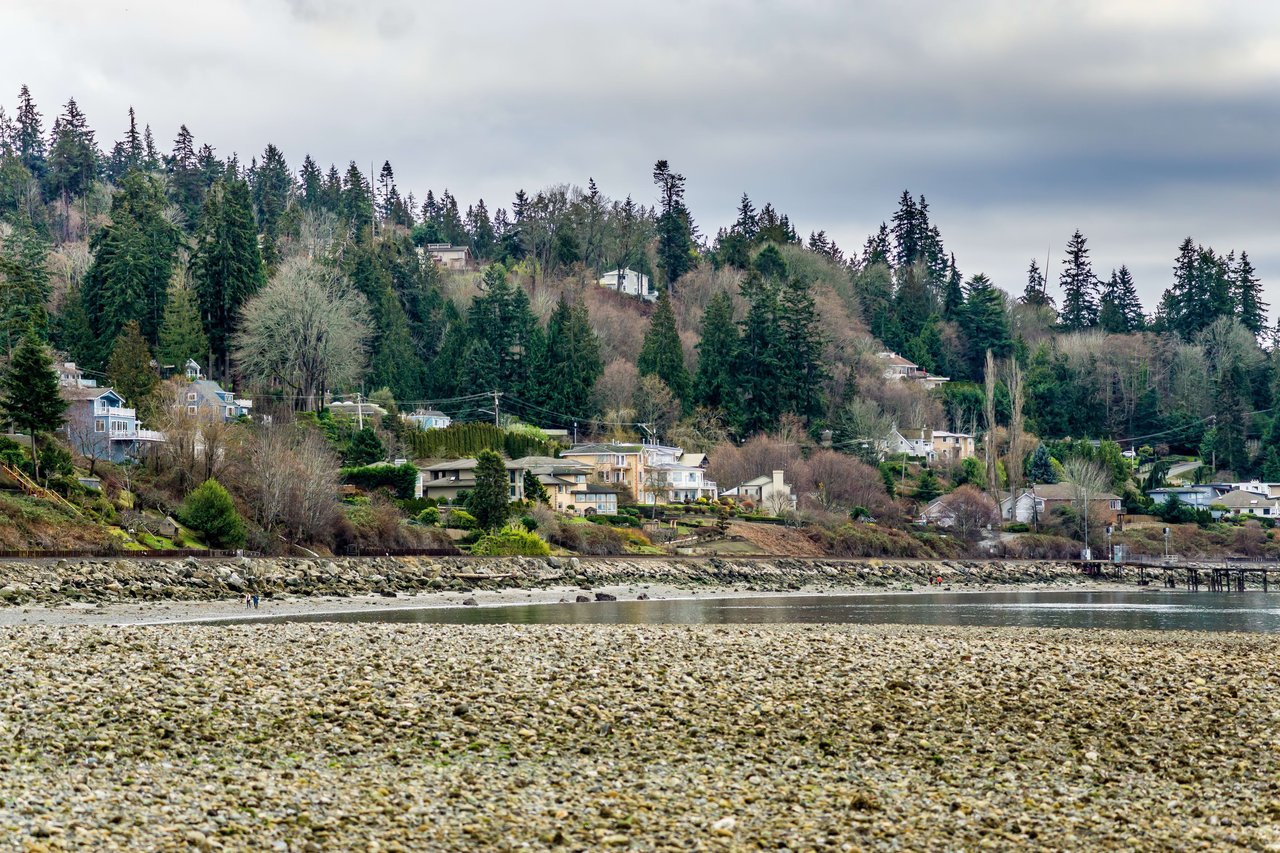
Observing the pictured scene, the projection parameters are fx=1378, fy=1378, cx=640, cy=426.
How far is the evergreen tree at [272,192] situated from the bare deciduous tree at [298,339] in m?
30.5

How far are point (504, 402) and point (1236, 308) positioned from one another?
254 ft

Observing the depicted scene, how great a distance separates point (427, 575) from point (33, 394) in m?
17.4

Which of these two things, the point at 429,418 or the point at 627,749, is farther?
the point at 429,418


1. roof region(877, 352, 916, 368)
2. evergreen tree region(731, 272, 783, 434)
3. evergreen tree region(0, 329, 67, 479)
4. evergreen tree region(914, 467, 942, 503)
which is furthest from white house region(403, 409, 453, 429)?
roof region(877, 352, 916, 368)

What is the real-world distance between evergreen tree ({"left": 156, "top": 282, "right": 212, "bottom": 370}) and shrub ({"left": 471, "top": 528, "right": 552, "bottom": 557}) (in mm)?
30292

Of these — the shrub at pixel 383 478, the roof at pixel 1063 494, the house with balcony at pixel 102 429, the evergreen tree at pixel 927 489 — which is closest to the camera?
the house with balcony at pixel 102 429

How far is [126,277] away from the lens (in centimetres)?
8356

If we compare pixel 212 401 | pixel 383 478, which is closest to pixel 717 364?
pixel 383 478

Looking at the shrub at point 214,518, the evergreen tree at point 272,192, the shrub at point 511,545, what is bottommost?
the shrub at point 511,545

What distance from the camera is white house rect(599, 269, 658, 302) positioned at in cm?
13612

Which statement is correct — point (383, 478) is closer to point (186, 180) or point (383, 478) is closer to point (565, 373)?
point (565, 373)

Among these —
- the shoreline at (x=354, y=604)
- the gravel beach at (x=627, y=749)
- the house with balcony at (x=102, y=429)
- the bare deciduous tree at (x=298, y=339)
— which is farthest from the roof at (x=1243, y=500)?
the gravel beach at (x=627, y=749)

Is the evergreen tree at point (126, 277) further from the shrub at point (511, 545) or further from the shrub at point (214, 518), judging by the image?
the shrub at point (511, 545)

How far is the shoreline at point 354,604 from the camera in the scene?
31875 millimetres
